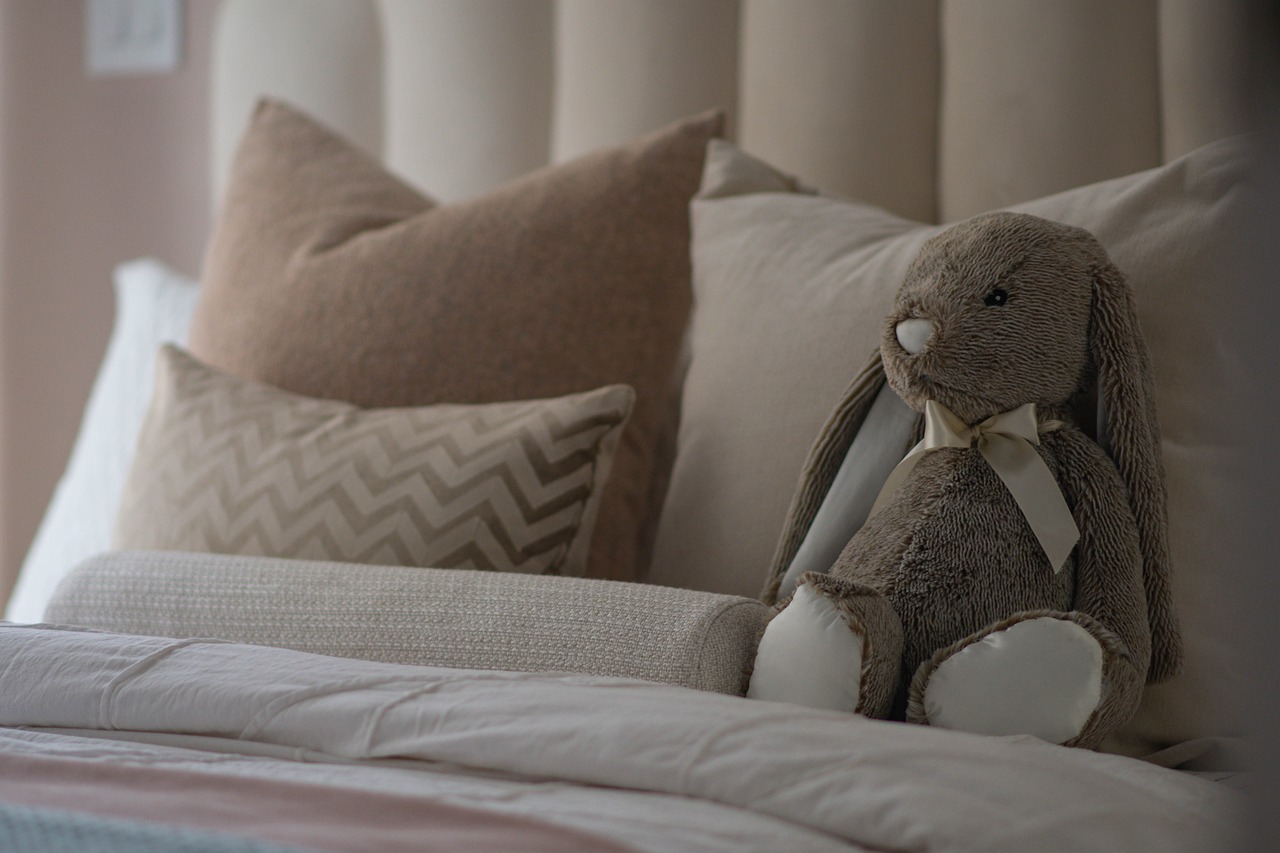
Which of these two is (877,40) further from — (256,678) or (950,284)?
(256,678)

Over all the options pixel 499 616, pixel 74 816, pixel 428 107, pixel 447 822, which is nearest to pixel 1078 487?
pixel 499 616

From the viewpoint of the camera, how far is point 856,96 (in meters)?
1.40

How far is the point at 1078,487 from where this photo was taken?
0.81 m

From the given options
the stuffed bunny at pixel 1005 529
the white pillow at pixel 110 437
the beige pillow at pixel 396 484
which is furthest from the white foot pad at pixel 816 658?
the white pillow at pixel 110 437

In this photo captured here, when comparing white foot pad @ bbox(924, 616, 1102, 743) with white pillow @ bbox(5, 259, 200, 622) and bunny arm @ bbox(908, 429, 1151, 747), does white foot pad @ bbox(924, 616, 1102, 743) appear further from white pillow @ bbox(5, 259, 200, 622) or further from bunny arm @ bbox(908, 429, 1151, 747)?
white pillow @ bbox(5, 259, 200, 622)

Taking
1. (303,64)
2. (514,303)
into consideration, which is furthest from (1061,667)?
(303,64)

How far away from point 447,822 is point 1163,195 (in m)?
0.75

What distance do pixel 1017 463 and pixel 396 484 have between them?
1.72 ft

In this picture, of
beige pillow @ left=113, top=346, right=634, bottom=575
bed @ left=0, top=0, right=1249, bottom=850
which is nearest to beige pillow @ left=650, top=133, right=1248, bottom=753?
bed @ left=0, top=0, right=1249, bottom=850

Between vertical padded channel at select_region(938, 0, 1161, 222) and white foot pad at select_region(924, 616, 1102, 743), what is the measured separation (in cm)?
72

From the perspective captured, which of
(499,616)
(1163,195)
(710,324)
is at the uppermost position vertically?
(1163,195)

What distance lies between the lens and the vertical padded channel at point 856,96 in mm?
1380

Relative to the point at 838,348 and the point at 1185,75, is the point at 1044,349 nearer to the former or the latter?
the point at 838,348

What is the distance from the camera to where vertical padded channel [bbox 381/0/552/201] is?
1.67m
